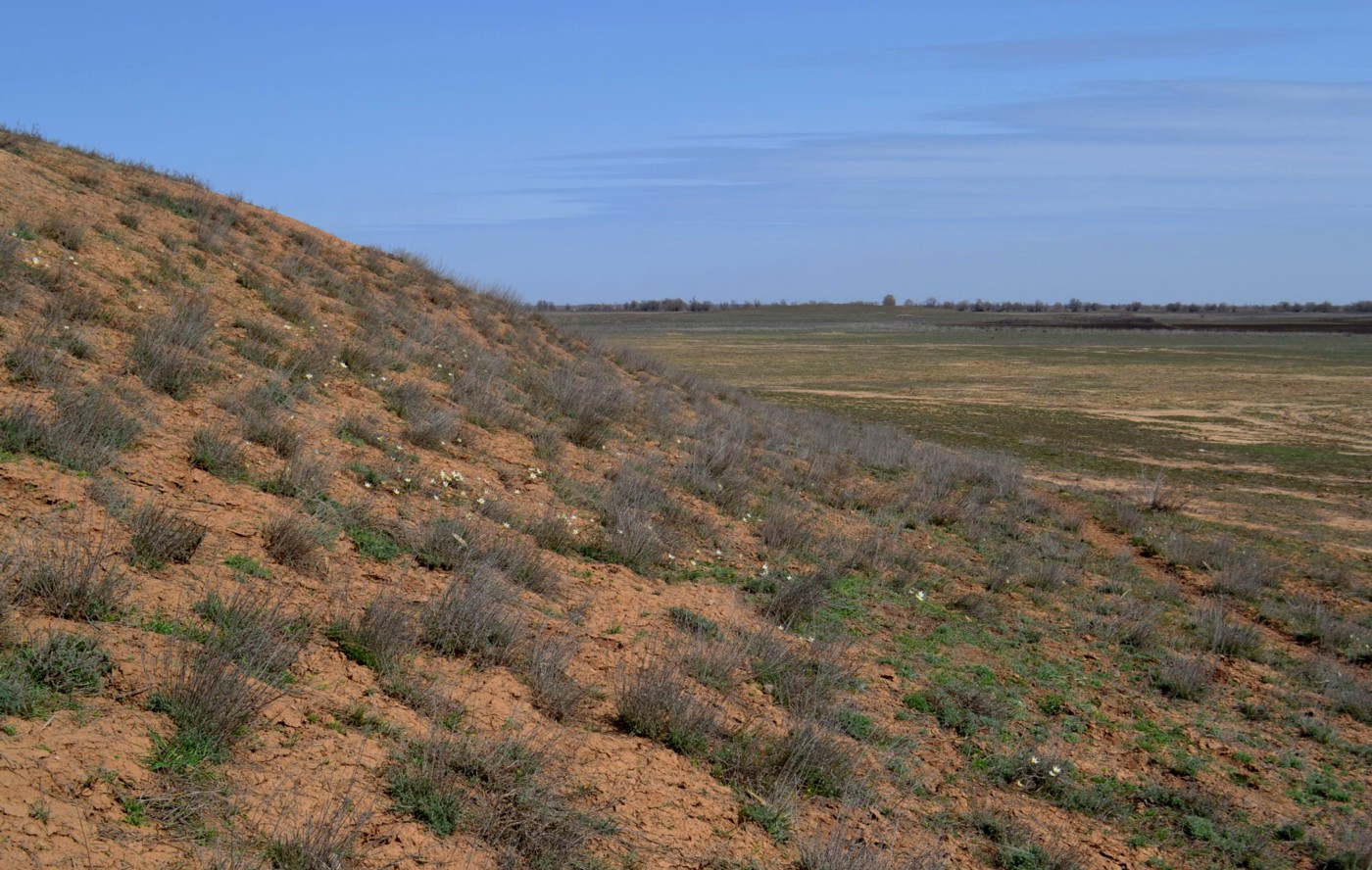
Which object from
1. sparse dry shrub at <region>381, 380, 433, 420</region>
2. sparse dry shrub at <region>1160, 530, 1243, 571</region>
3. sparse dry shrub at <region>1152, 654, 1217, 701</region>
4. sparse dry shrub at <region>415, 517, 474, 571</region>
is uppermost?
sparse dry shrub at <region>381, 380, 433, 420</region>

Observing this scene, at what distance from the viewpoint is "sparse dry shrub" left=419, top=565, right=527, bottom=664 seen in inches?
249

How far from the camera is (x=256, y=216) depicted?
18.9m

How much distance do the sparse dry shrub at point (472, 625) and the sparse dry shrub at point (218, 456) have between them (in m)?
2.19

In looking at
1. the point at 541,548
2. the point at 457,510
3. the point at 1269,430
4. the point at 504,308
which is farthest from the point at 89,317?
the point at 1269,430

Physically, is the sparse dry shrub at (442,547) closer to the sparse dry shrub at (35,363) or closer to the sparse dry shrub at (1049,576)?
the sparse dry shrub at (35,363)

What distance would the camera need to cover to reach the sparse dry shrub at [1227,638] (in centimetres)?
1093

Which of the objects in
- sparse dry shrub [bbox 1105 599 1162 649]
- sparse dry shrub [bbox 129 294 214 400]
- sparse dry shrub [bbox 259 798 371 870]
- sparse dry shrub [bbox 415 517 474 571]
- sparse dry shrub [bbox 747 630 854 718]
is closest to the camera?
sparse dry shrub [bbox 259 798 371 870]

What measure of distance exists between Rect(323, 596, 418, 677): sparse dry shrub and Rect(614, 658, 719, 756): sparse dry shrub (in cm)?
130

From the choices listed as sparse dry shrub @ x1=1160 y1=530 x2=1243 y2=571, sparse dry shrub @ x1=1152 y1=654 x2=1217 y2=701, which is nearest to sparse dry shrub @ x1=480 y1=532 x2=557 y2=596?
sparse dry shrub @ x1=1152 y1=654 x2=1217 y2=701

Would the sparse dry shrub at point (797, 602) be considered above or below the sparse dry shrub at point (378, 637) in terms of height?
below

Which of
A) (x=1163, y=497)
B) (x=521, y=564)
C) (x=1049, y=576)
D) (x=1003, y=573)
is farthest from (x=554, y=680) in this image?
(x=1163, y=497)

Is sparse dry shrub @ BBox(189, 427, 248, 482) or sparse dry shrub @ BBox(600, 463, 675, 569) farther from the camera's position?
sparse dry shrub @ BBox(600, 463, 675, 569)

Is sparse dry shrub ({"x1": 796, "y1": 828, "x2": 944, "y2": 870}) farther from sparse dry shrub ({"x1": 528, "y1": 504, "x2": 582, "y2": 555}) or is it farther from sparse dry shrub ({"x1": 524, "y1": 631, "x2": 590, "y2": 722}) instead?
sparse dry shrub ({"x1": 528, "y1": 504, "x2": 582, "y2": 555})

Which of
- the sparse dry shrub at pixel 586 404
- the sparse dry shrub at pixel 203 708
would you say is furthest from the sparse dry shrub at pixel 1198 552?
the sparse dry shrub at pixel 203 708
